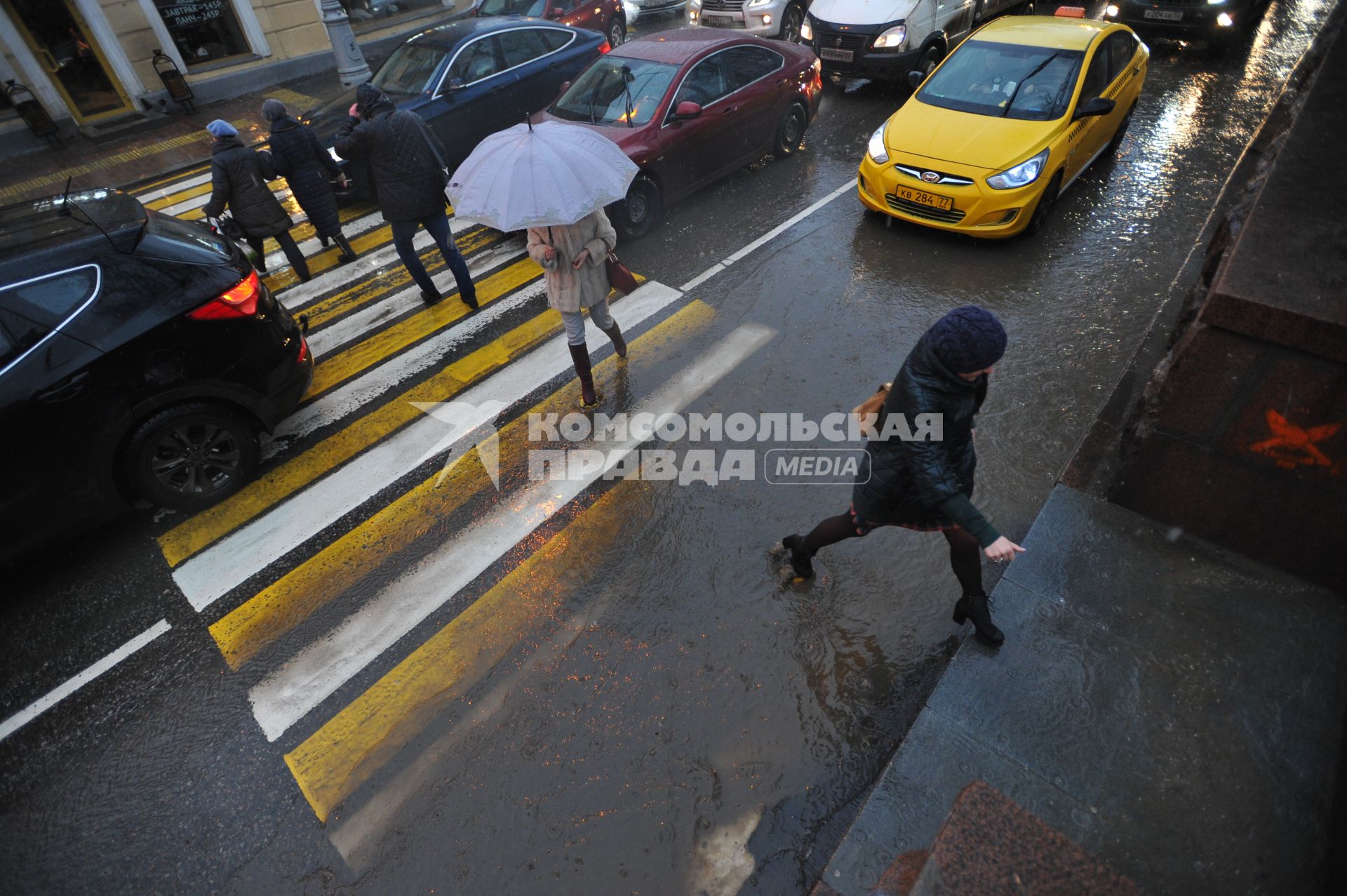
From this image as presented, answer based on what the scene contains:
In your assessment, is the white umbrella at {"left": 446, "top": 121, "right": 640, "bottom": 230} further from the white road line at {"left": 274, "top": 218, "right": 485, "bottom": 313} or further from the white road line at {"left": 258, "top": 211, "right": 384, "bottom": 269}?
the white road line at {"left": 258, "top": 211, "right": 384, "bottom": 269}

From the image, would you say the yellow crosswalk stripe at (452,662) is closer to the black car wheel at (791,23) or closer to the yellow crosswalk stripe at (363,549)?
the yellow crosswalk stripe at (363,549)

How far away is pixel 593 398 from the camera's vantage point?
225 inches

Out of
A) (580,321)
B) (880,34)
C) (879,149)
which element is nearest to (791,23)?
(880,34)

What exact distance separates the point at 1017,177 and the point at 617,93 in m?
4.51

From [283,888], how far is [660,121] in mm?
7465

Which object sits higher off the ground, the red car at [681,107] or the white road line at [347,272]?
the red car at [681,107]

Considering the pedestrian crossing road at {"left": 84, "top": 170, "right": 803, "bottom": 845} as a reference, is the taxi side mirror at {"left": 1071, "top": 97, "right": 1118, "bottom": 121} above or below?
above

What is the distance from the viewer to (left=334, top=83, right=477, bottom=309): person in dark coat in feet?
19.5

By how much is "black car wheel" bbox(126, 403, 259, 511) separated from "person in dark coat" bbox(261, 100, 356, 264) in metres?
3.26

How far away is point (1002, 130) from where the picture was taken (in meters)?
7.14

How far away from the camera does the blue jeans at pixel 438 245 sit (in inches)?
254

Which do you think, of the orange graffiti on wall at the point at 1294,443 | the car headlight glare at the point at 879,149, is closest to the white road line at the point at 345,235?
the car headlight glare at the point at 879,149

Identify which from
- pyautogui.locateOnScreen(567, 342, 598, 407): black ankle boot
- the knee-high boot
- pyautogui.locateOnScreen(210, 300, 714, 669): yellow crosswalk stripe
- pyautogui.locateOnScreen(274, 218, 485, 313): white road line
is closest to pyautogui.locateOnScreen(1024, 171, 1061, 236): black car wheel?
pyautogui.locateOnScreen(567, 342, 598, 407): black ankle boot

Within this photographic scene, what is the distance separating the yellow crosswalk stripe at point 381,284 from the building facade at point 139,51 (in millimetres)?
8203
